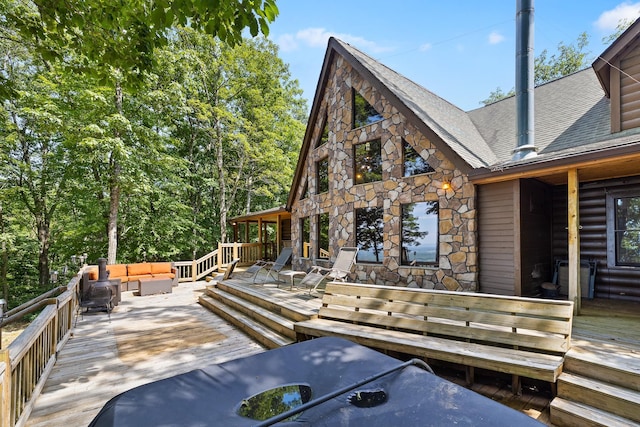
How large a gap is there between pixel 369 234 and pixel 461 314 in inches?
174

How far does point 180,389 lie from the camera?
1578 millimetres

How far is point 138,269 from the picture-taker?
383 inches

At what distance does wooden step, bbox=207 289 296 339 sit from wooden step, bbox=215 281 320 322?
0.09 m

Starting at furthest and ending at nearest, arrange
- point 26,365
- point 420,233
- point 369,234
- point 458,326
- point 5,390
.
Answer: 1. point 369,234
2. point 420,233
3. point 458,326
4. point 26,365
5. point 5,390

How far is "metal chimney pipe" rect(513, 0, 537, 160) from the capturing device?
251 inches

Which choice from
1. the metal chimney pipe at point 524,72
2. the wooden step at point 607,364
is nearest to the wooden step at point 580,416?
the wooden step at point 607,364

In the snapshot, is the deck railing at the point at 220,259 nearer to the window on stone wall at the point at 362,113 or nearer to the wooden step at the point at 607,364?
the window on stone wall at the point at 362,113

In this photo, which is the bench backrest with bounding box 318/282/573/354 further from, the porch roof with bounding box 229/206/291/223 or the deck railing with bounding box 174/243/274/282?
the deck railing with bounding box 174/243/274/282

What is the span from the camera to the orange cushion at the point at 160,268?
9.91 meters

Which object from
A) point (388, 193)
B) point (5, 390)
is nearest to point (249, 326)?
point (5, 390)

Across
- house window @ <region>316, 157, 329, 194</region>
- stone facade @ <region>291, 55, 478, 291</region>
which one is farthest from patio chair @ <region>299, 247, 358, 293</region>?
house window @ <region>316, 157, 329, 194</region>

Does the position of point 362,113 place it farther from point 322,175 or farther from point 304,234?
point 304,234

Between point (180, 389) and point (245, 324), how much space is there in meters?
4.27

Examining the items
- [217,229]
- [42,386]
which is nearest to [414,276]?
[42,386]
